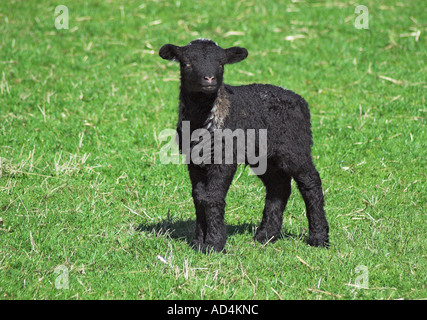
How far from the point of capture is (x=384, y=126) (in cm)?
1141

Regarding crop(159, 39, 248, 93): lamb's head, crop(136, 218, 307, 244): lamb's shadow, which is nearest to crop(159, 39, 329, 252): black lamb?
crop(159, 39, 248, 93): lamb's head

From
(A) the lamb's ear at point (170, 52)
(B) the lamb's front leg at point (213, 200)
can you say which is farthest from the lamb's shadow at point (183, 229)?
(A) the lamb's ear at point (170, 52)

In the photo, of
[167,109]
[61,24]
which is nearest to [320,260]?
[167,109]

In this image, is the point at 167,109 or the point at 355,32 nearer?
the point at 167,109

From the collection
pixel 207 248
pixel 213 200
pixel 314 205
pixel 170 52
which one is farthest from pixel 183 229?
pixel 170 52

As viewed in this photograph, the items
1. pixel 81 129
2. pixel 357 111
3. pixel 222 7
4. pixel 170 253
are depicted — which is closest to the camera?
pixel 170 253

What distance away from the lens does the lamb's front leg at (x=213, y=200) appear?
729 cm

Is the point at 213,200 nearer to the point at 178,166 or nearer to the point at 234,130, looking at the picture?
the point at 234,130

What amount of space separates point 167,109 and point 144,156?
Answer: 1838 mm

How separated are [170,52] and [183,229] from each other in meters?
2.28

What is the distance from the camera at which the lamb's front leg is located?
7285 mm

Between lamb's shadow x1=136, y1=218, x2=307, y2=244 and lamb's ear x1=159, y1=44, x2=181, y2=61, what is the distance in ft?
6.78

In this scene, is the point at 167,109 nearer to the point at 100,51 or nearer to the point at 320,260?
the point at 100,51

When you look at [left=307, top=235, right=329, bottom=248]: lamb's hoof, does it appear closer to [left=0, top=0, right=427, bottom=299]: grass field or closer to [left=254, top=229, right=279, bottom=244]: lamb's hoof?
[left=0, top=0, right=427, bottom=299]: grass field
